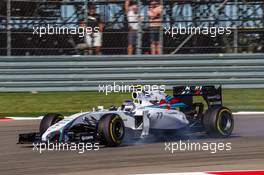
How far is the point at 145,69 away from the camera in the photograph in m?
15.7

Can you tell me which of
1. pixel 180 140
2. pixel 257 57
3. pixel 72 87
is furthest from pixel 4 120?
pixel 257 57

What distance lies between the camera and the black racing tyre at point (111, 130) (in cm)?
854

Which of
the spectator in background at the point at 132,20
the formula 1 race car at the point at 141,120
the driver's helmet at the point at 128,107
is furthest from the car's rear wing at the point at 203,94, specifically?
the spectator in background at the point at 132,20

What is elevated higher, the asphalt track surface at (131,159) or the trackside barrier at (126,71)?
the trackside barrier at (126,71)

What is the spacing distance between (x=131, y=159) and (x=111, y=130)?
31.4 inches

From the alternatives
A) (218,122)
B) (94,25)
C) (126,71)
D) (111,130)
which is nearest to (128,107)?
(111,130)

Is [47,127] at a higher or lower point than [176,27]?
lower

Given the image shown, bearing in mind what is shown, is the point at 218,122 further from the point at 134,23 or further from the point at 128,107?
the point at 134,23

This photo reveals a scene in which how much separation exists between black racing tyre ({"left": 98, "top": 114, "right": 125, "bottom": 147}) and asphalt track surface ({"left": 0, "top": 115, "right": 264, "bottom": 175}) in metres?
0.13

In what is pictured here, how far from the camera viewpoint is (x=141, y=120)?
924cm

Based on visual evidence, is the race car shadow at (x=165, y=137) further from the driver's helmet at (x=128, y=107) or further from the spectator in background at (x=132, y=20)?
the spectator in background at (x=132, y=20)

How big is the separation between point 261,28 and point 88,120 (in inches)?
316

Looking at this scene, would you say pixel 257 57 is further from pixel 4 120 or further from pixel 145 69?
pixel 4 120

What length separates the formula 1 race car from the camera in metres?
8.63
